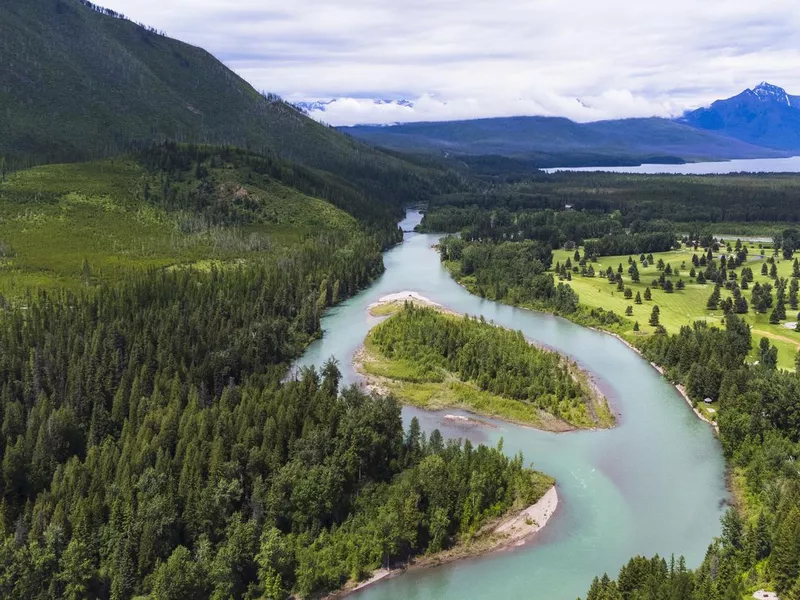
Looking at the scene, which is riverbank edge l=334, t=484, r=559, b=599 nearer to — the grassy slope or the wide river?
the wide river

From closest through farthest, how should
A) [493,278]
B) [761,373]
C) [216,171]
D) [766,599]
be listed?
1. [766,599]
2. [761,373]
3. [493,278]
4. [216,171]

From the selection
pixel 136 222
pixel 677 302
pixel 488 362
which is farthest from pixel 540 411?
pixel 136 222

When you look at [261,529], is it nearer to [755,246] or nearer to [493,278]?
[493,278]

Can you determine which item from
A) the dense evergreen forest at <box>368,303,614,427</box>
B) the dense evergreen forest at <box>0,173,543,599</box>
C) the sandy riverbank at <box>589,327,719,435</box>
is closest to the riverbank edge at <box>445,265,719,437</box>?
the sandy riverbank at <box>589,327,719,435</box>

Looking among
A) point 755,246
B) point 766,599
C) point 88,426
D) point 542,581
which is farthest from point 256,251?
point 755,246

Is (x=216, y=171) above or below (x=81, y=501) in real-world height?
above

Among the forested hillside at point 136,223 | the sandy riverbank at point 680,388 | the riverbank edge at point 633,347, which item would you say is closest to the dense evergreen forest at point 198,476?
the sandy riverbank at point 680,388
